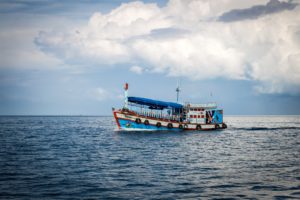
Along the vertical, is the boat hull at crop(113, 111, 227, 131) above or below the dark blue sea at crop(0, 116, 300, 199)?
above

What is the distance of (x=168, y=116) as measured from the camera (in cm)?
6638

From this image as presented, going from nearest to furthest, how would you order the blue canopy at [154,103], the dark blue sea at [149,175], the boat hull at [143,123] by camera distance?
the dark blue sea at [149,175] < the boat hull at [143,123] < the blue canopy at [154,103]

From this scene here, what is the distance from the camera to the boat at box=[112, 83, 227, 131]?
60.8m

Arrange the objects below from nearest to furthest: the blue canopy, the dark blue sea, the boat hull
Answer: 1. the dark blue sea
2. the boat hull
3. the blue canopy

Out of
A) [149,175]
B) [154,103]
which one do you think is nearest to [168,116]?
[154,103]

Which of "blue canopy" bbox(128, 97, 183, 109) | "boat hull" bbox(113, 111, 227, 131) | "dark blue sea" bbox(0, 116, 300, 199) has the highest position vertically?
"blue canopy" bbox(128, 97, 183, 109)

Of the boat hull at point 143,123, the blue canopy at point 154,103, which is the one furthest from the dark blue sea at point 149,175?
the blue canopy at point 154,103

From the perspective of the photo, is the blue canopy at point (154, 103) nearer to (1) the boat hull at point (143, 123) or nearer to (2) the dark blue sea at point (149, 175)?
(1) the boat hull at point (143, 123)

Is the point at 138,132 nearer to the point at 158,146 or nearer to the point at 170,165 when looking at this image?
the point at 158,146

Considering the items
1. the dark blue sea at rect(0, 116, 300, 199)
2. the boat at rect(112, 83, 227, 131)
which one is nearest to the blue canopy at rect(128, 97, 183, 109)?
the boat at rect(112, 83, 227, 131)

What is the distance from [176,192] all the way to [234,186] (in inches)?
156

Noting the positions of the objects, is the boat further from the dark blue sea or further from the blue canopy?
the dark blue sea

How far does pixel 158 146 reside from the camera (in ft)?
142

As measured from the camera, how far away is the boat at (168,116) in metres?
60.8
